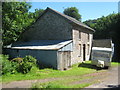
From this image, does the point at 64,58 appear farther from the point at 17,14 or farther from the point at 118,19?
the point at 118,19

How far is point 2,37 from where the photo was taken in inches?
662

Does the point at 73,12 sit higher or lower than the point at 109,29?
higher

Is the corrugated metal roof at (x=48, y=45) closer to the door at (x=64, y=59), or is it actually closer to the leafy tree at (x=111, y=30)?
the door at (x=64, y=59)

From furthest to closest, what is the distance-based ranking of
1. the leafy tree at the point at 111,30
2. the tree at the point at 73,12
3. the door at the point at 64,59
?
the tree at the point at 73,12
the leafy tree at the point at 111,30
the door at the point at 64,59

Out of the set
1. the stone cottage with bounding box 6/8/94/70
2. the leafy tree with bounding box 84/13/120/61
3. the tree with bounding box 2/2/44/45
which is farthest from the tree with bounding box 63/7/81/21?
the tree with bounding box 2/2/44/45

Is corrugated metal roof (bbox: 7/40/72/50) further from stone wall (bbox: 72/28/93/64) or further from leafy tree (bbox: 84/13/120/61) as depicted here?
leafy tree (bbox: 84/13/120/61)

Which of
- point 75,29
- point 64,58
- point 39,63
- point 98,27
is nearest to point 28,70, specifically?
point 39,63

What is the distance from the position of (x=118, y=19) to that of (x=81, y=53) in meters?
15.1

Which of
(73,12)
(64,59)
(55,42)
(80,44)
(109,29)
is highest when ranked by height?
(73,12)

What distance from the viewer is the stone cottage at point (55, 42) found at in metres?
14.4

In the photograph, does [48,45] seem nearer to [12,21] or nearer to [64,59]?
[64,59]

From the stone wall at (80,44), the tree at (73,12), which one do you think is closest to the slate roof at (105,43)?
the stone wall at (80,44)

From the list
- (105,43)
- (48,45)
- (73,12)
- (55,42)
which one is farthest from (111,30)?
(73,12)

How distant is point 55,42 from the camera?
17.5 meters
